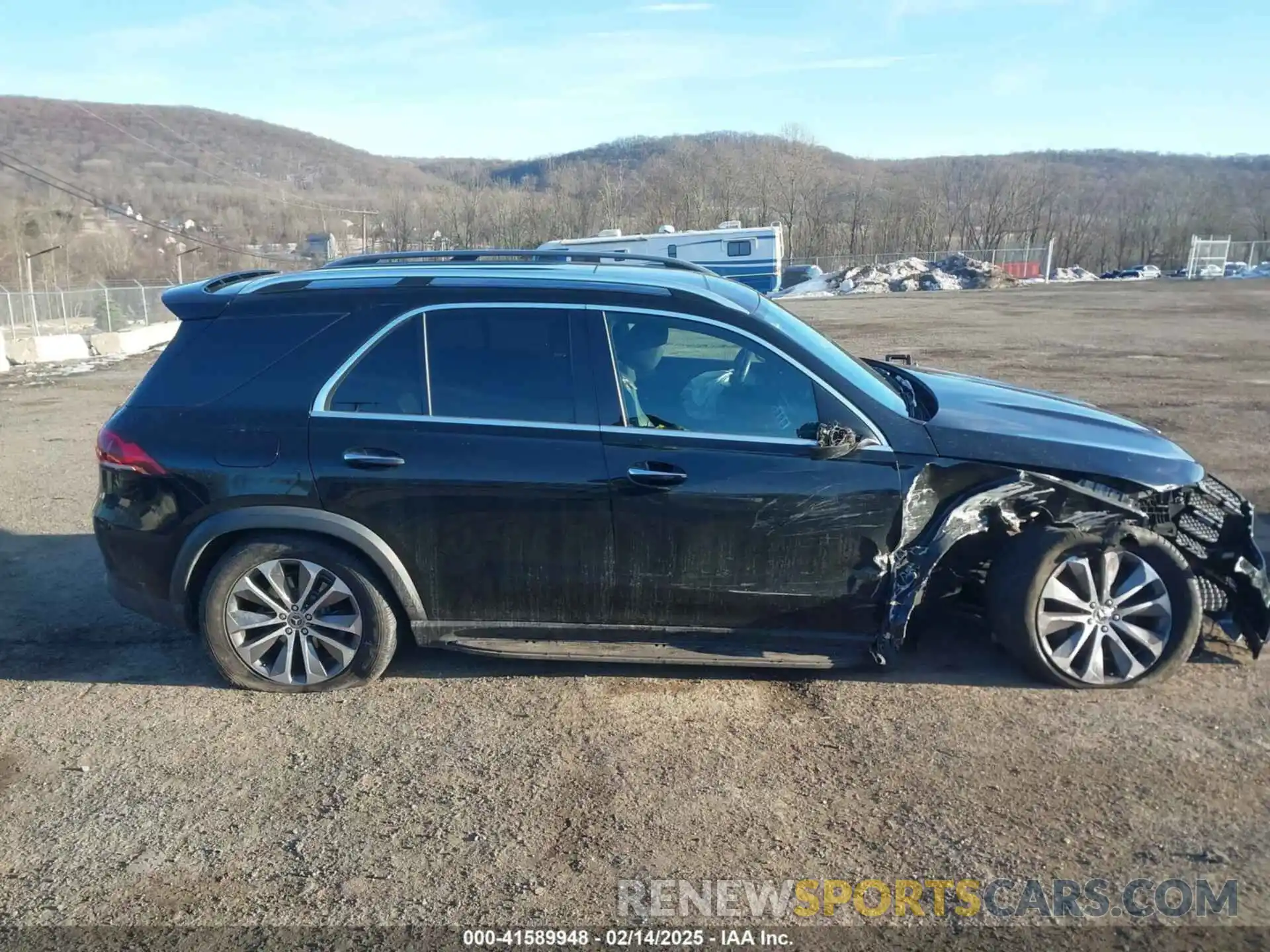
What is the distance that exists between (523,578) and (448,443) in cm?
69

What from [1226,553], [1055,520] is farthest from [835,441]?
[1226,553]

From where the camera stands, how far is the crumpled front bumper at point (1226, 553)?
414 centimetres

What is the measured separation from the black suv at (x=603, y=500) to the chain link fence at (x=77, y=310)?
28.5 m

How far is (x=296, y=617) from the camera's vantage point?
424 centimetres

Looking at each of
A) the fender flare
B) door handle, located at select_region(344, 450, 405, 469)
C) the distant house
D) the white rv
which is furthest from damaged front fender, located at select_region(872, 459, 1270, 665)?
the distant house

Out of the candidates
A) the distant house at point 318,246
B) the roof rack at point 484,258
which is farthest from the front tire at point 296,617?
the distant house at point 318,246

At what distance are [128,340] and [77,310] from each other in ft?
30.2

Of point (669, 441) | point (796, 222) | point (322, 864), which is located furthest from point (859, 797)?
point (796, 222)

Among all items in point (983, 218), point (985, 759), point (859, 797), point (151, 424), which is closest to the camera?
point (859, 797)

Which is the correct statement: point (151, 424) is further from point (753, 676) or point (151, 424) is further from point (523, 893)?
point (753, 676)

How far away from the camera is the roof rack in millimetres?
4977

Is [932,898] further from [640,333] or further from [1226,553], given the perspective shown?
[640,333]

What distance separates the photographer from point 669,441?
3986mm

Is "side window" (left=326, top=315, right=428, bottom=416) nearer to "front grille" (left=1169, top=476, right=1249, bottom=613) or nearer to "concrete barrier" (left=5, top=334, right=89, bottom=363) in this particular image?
"front grille" (left=1169, top=476, right=1249, bottom=613)
